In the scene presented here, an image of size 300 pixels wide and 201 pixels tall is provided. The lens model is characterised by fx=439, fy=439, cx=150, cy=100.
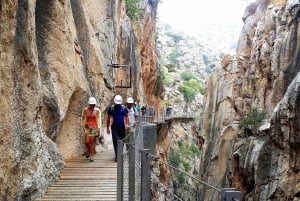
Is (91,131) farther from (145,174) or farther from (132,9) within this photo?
(132,9)

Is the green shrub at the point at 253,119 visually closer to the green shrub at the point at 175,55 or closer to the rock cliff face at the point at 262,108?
the rock cliff face at the point at 262,108

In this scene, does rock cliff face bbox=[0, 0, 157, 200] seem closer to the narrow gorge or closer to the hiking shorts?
the narrow gorge

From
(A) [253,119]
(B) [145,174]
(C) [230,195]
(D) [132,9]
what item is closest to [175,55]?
(D) [132,9]

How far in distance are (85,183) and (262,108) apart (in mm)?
13069

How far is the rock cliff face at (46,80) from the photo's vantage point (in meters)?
6.95

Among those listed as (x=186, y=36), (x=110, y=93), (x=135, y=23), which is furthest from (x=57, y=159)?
(x=186, y=36)

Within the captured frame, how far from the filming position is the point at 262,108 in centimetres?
2052

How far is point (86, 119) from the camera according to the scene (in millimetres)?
10898

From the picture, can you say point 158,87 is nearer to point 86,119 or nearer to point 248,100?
point 248,100

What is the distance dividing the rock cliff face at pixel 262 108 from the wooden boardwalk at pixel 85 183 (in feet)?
18.3

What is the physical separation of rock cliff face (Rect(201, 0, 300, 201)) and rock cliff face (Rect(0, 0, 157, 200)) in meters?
6.07

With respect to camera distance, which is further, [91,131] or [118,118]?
[118,118]

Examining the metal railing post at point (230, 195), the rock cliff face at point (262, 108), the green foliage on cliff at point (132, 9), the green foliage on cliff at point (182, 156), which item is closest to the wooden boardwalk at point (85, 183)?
the rock cliff face at point (262, 108)

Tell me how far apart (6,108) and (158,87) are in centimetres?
3672
